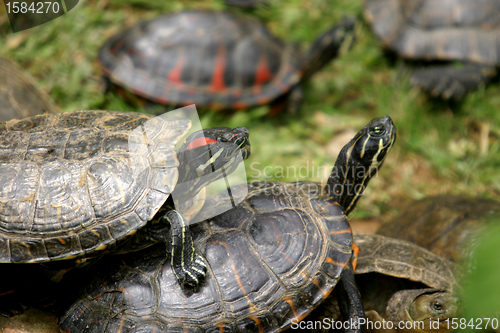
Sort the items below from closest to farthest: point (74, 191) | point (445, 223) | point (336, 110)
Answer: point (74, 191) → point (445, 223) → point (336, 110)

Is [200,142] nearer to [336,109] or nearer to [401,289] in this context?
[401,289]

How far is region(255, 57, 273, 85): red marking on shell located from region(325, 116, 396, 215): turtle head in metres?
2.45

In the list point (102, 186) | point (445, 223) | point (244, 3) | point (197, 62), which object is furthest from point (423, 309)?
point (244, 3)

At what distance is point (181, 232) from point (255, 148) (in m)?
2.48

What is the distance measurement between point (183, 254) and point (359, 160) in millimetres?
1418

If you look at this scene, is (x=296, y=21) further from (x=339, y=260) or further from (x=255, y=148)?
(x=339, y=260)

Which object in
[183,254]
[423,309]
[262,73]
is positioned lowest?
[423,309]

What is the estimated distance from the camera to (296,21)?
19.3 ft

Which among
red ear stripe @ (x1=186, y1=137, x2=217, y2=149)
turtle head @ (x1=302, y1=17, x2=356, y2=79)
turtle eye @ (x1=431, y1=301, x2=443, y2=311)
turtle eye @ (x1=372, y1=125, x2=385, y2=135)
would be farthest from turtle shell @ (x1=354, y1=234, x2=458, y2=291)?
turtle head @ (x1=302, y1=17, x2=356, y2=79)

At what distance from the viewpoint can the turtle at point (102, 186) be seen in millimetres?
2035

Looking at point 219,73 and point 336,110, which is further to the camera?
point 336,110

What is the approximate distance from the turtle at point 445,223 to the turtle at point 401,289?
23 centimetres

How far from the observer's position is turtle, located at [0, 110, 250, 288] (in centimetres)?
204

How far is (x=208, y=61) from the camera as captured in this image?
15.3 ft
